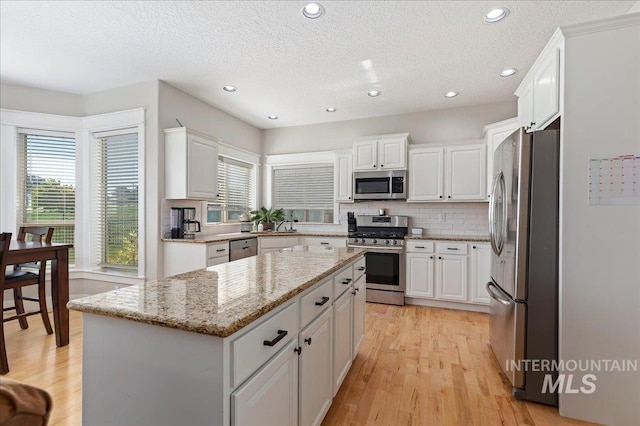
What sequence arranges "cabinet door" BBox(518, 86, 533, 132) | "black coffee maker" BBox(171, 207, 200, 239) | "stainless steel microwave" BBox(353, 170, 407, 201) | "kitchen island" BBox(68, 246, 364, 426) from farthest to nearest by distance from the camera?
"stainless steel microwave" BBox(353, 170, 407, 201) < "black coffee maker" BBox(171, 207, 200, 239) < "cabinet door" BBox(518, 86, 533, 132) < "kitchen island" BBox(68, 246, 364, 426)

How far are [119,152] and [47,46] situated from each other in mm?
1299

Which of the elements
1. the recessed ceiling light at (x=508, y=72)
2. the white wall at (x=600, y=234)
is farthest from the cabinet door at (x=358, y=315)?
the recessed ceiling light at (x=508, y=72)

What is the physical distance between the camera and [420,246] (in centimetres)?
405

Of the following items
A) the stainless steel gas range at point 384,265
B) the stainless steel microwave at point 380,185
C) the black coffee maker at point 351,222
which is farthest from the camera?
the black coffee maker at point 351,222

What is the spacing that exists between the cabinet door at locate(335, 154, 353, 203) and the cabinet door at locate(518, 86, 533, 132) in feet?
7.66

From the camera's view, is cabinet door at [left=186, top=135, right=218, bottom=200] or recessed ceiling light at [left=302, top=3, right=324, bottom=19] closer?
recessed ceiling light at [left=302, top=3, right=324, bottom=19]

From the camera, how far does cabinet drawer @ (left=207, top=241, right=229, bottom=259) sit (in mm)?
3510

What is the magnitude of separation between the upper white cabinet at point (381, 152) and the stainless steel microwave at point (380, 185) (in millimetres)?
95

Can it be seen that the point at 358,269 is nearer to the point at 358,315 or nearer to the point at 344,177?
the point at 358,315

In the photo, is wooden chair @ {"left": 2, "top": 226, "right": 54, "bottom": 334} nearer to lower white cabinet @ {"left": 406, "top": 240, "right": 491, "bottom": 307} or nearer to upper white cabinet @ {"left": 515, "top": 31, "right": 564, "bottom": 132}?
lower white cabinet @ {"left": 406, "top": 240, "right": 491, "bottom": 307}

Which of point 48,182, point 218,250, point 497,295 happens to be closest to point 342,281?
point 497,295

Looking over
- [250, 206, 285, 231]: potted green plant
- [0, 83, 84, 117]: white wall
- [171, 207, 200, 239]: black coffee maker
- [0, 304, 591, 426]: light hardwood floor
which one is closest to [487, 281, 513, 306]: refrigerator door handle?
[0, 304, 591, 426]: light hardwood floor

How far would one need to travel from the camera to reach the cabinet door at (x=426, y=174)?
418 cm

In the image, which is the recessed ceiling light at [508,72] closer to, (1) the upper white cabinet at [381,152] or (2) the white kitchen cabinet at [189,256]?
(1) the upper white cabinet at [381,152]
